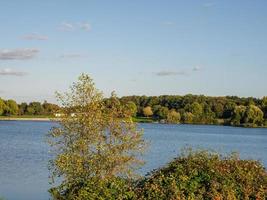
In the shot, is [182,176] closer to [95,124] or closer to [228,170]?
[228,170]

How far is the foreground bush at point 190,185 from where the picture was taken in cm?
1698

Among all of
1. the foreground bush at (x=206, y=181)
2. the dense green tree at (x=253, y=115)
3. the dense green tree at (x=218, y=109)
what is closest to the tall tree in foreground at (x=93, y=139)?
the foreground bush at (x=206, y=181)

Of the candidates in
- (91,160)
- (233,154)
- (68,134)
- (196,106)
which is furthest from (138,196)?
(196,106)

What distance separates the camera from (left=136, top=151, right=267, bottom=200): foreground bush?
56.0 feet

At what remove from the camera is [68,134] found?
25.4 m

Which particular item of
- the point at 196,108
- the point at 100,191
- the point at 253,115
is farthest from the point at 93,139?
the point at 196,108

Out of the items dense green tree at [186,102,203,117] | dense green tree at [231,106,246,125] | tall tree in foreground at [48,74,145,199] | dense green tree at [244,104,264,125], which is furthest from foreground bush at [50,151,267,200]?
dense green tree at [186,102,203,117]

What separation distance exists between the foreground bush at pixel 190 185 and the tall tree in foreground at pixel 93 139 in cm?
559

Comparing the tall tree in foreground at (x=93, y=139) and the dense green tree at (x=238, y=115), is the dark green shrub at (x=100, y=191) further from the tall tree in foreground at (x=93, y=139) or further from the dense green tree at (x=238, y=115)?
the dense green tree at (x=238, y=115)

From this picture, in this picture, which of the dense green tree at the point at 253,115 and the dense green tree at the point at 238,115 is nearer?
the dense green tree at the point at 253,115

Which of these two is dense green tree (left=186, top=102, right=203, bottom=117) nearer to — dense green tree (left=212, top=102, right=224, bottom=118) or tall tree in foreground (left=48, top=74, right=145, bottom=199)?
dense green tree (left=212, top=102, right=224, bottom=118)

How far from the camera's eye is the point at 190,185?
57.2 ft

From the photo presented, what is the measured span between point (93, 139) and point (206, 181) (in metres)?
8.36

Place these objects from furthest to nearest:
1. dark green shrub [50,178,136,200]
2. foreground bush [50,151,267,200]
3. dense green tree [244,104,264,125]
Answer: dense green tree [244,104,264,125] < foreground bush [50,151,267,200] < dark green shrub [50,178,136,200]
